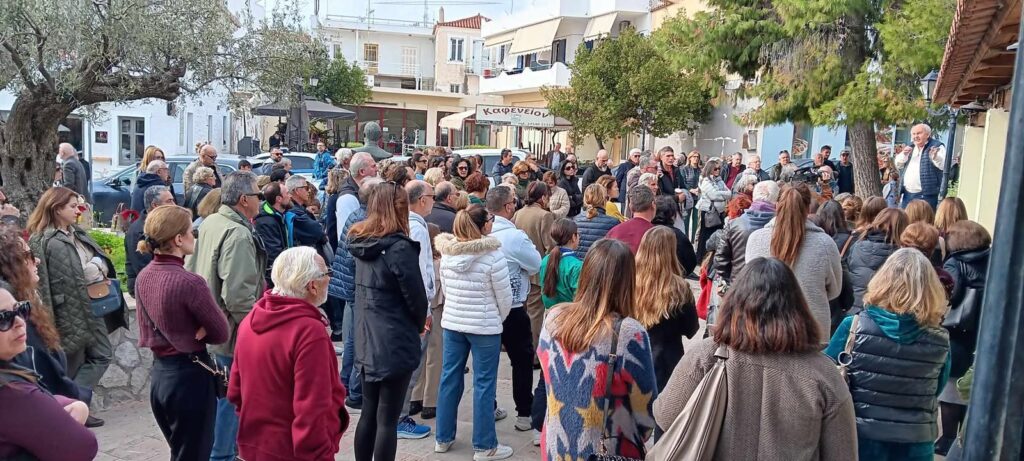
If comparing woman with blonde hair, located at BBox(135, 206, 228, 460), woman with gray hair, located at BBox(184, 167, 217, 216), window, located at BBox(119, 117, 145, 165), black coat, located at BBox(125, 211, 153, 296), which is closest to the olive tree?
woman with gray hair, located at BBox(184, 167, 217, 216)

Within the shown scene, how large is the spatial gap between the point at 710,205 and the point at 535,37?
27.9 m

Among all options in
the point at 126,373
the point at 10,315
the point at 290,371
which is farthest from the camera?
the point at 126,373

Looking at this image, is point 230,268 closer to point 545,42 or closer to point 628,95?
point 628,95

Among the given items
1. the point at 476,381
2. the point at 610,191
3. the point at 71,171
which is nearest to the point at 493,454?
the point at 476,381

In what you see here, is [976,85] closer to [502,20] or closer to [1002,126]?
[1002,126]

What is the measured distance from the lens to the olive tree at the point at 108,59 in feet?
27.6

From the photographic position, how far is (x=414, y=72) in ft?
200

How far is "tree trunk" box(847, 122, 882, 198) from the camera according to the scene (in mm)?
15445

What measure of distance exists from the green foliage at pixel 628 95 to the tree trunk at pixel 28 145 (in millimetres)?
18939

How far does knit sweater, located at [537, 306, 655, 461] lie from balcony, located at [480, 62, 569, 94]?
32.8 m

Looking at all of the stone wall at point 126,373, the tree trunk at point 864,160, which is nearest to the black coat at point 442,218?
the stone wall at point 126,373

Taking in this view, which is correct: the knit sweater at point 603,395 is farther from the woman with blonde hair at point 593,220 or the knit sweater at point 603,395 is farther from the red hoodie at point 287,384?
the woman with blonde hair at point 593,220

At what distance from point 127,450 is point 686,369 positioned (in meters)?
4.33

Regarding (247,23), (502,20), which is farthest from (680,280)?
(502,20)
